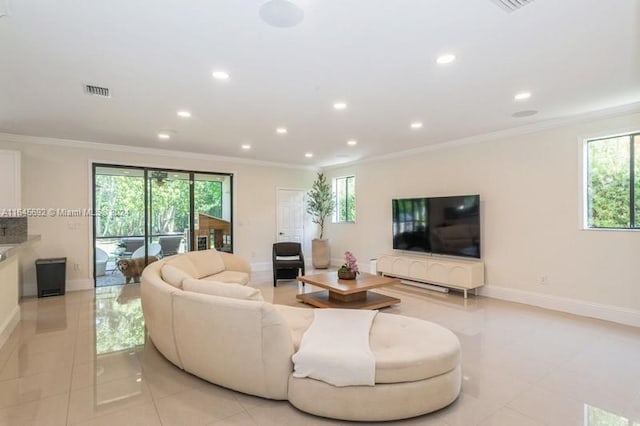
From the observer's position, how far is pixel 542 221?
4797mm

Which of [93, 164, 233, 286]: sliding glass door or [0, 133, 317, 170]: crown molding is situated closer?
[0, 133, 317, 170]: crown molding

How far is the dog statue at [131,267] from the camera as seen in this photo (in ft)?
21.0

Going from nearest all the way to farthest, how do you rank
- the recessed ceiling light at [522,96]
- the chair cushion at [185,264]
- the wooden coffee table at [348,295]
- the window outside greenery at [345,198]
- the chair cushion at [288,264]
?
1. the recessed ceiling light at [522,96]
2. the chair cushion at [185,264]
3. the wooden coffee table at [348,295]
4. the chair cushion at [288,264]
5. the window outside greenery at [345,198]

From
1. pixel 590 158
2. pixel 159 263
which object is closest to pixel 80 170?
pixel 159 263

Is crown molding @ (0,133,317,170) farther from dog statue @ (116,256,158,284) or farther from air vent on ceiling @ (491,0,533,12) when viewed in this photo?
air vent on ceiling @ (491,0,533,12)

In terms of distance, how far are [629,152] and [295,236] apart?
6.48 meters

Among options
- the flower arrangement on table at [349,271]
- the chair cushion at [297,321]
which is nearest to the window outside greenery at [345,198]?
the flower arrangement on table at [349,271]

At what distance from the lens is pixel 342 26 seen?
2334 millimetres

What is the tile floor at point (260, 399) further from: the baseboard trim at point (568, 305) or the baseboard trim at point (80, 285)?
the baseboard trim at point (80, 285)

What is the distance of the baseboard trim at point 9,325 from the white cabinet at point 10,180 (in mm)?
1756

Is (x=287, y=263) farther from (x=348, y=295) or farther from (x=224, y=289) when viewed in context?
(x=224, y=289)

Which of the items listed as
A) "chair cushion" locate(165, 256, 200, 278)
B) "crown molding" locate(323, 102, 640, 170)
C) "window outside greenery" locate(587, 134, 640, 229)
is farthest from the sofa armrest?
"window outside greenery" locate(587, 134, 640, 229)

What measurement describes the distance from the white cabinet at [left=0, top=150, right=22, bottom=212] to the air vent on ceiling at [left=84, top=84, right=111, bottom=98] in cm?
265

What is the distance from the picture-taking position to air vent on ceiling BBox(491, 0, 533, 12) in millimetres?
2045
